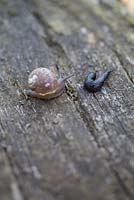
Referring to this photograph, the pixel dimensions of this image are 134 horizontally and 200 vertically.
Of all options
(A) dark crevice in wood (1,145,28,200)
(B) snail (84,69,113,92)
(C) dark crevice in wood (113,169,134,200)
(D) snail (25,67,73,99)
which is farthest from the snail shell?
(C) dark crevice in wood (113,169,134,200)

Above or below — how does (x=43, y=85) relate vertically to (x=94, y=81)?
below

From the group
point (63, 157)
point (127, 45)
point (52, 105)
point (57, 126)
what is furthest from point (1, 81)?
point (127, 45)

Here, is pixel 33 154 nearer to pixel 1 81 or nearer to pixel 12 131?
pixel 12 131

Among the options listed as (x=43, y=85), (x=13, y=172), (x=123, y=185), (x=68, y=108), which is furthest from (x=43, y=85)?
(x=123, y=185)

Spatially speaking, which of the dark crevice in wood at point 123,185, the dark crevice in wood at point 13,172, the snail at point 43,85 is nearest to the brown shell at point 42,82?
the snail at point 43,85

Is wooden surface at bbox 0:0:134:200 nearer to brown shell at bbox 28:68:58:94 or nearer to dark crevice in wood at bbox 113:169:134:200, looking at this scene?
dark crevice in wood at bbox 113:169:134:200

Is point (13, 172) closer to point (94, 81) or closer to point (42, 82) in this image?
point (42, 82)
